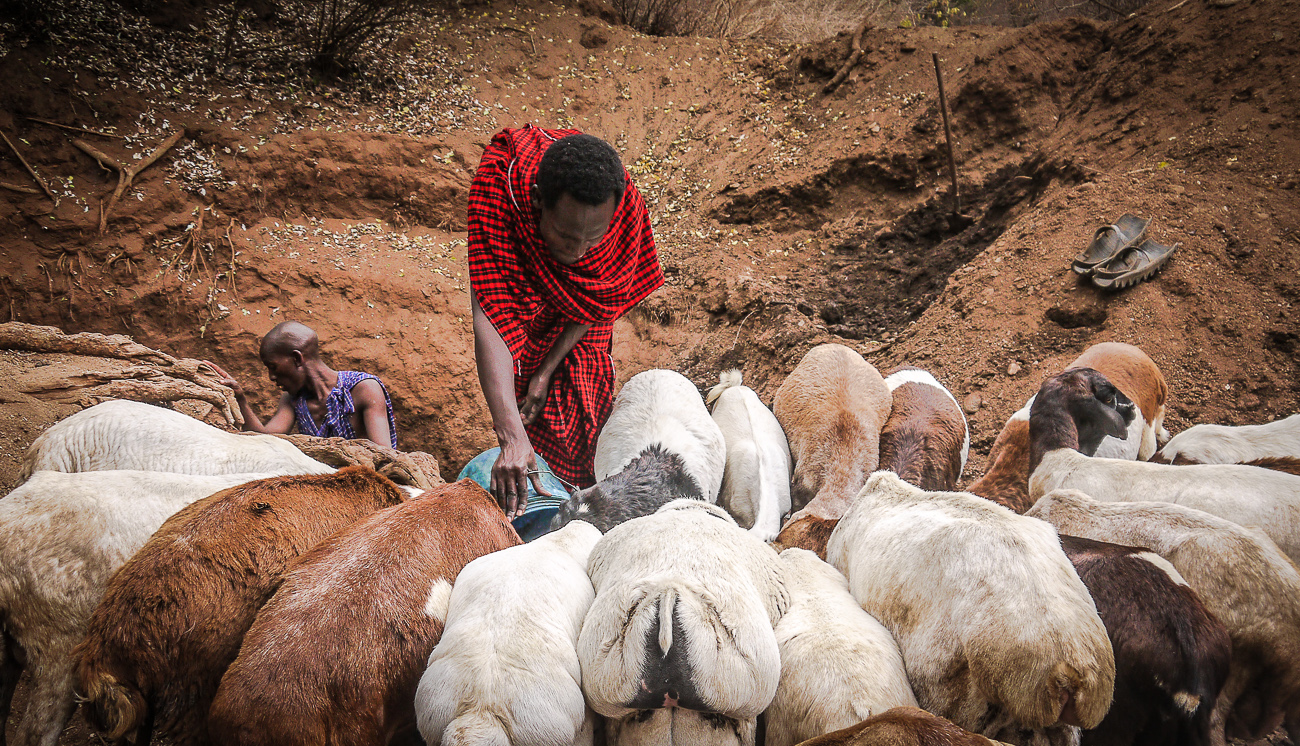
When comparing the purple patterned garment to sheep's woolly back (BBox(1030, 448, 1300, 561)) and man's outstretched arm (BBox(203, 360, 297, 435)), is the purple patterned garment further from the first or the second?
sheep's woolly back (BBox(1030, 448, 1300, 561))

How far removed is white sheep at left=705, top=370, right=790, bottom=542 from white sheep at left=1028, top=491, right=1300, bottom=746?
1683 mm

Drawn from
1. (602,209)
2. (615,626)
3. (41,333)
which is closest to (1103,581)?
(615,626)

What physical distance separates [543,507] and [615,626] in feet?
5.57

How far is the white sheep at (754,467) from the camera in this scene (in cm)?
364

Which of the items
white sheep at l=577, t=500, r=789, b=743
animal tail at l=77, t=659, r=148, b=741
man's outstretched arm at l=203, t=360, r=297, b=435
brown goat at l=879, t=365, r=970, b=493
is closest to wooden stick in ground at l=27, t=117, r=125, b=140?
man's outstretched arm at l=203, t=360, r=297, b=435

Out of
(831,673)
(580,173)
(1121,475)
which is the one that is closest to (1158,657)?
(831,673)

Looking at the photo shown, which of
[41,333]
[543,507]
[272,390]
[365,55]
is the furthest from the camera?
[365,55]

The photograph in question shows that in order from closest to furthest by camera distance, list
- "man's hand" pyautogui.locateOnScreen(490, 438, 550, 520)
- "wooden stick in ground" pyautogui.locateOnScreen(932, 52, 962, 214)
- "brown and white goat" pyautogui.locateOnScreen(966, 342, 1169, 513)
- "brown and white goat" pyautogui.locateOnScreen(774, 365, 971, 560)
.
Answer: "man's hand" pyautogui.locateOnScreen(490, 438, 550, 520) → "brown and white goat" pyautogui.locateOnScreen(774, 365, 971, 560) → "brown and white goat" pyautogui.locateOnScreen(966, 342, 1169, 513) → "wooden stick in ground" pyautogui.locateOnScreen(932, 52, 962, 214)

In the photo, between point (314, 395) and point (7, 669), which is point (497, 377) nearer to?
point (7, 669)

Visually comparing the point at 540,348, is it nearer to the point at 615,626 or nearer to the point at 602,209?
the point at 602,209

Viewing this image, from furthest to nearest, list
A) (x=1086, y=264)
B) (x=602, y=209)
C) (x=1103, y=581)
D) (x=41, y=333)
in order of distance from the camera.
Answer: (x=1086, y=264), (x=41, y=333), (x=602, y=209), (x=1103, y=581)

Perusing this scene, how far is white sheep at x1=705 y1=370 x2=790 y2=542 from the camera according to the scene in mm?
3641

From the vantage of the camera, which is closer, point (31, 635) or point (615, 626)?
point (615, 626)

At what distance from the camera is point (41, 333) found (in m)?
4.11
